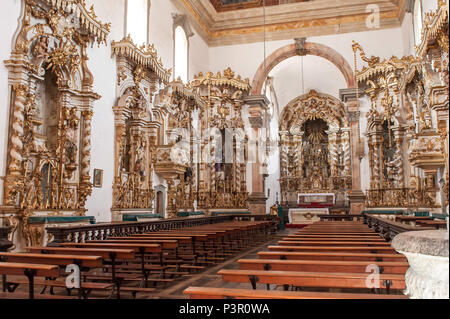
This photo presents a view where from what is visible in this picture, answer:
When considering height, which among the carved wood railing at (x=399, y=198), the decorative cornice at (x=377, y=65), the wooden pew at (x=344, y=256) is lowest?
the wooden pew at (x=344, y=256)

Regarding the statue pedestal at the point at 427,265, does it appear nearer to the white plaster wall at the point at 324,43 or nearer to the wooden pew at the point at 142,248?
the wooden pew at the point at 142,248

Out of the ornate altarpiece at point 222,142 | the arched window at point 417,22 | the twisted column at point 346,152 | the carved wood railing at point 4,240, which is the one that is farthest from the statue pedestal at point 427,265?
the twisted column at point 346,152

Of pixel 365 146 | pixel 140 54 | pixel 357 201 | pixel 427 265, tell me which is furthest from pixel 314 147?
pixel 427 265

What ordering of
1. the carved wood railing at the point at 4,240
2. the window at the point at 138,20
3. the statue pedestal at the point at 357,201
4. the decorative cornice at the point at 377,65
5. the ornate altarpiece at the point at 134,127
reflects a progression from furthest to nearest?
1. the statue pedestal at the point at 357,201
2. the decorative cornice at the point at 377,65
3. the window at the point at 138,20
4. the ornate altarpiece at the point at 134,127
5. the carved wood railing at the point at 4,240

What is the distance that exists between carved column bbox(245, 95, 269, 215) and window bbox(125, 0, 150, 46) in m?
6.83

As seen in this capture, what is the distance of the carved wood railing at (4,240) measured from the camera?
22.0 feet

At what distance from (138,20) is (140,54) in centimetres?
206

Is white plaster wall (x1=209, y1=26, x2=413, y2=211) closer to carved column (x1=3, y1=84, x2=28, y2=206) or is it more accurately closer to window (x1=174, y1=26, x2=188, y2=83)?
window (x1=174, y1=26, x2=188, y2=83)

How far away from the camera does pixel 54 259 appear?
4309 millimetres

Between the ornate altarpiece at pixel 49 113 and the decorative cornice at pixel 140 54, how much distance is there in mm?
602

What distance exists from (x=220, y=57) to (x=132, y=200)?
421 inches

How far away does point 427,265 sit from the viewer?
70.0 inches

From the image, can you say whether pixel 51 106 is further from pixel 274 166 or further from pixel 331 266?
pixel 274 166

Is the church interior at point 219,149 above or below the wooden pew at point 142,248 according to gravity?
above
